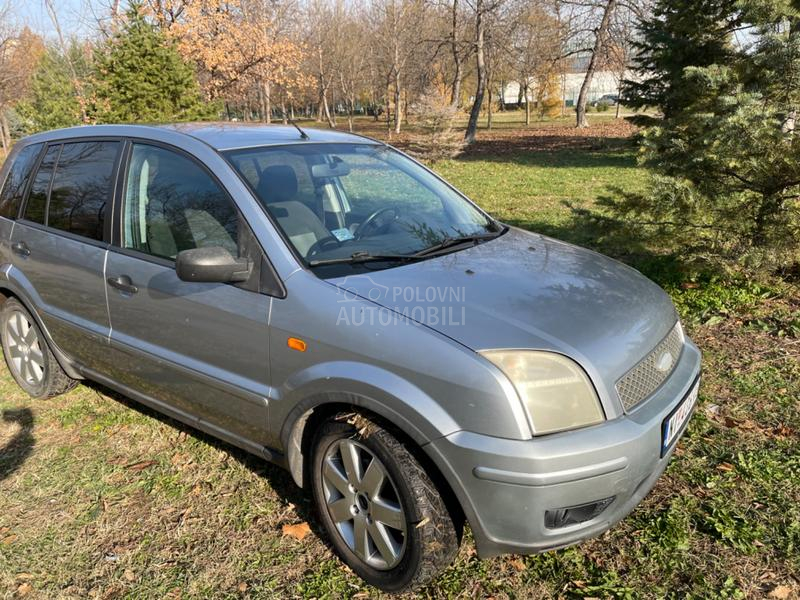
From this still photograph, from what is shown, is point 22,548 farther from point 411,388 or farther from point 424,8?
point 424,8

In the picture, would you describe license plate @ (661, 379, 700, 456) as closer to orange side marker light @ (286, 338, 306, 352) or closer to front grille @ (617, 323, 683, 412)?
front grille @ (617, 323, 683, 412)

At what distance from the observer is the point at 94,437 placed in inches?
149

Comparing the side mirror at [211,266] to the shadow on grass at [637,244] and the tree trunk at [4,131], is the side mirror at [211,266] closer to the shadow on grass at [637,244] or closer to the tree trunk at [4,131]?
the shadow on grass at [637,244]

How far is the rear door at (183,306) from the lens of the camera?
8.66 ft

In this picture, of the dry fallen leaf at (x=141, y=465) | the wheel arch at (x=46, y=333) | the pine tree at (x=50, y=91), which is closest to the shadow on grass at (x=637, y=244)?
the dry fallen leaf at (x=141, y=465)

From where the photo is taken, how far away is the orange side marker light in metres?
2.41

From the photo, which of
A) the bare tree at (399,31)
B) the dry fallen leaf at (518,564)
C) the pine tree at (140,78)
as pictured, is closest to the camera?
the dry fallen leaf at (518,564)

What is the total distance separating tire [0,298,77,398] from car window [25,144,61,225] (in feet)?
2.31

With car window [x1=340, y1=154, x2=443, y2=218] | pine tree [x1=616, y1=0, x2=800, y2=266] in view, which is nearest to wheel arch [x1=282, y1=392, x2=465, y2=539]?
car window [x1=340, y1=154, x2=443, y2=218]

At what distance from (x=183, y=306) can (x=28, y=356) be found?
7.40 ft

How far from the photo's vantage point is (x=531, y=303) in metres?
2.37

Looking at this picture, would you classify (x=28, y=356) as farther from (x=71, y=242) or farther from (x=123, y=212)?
(x=123, y=212)

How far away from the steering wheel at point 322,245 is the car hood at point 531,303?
0.85 ft

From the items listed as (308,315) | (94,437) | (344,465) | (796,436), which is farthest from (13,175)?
(796,436)
